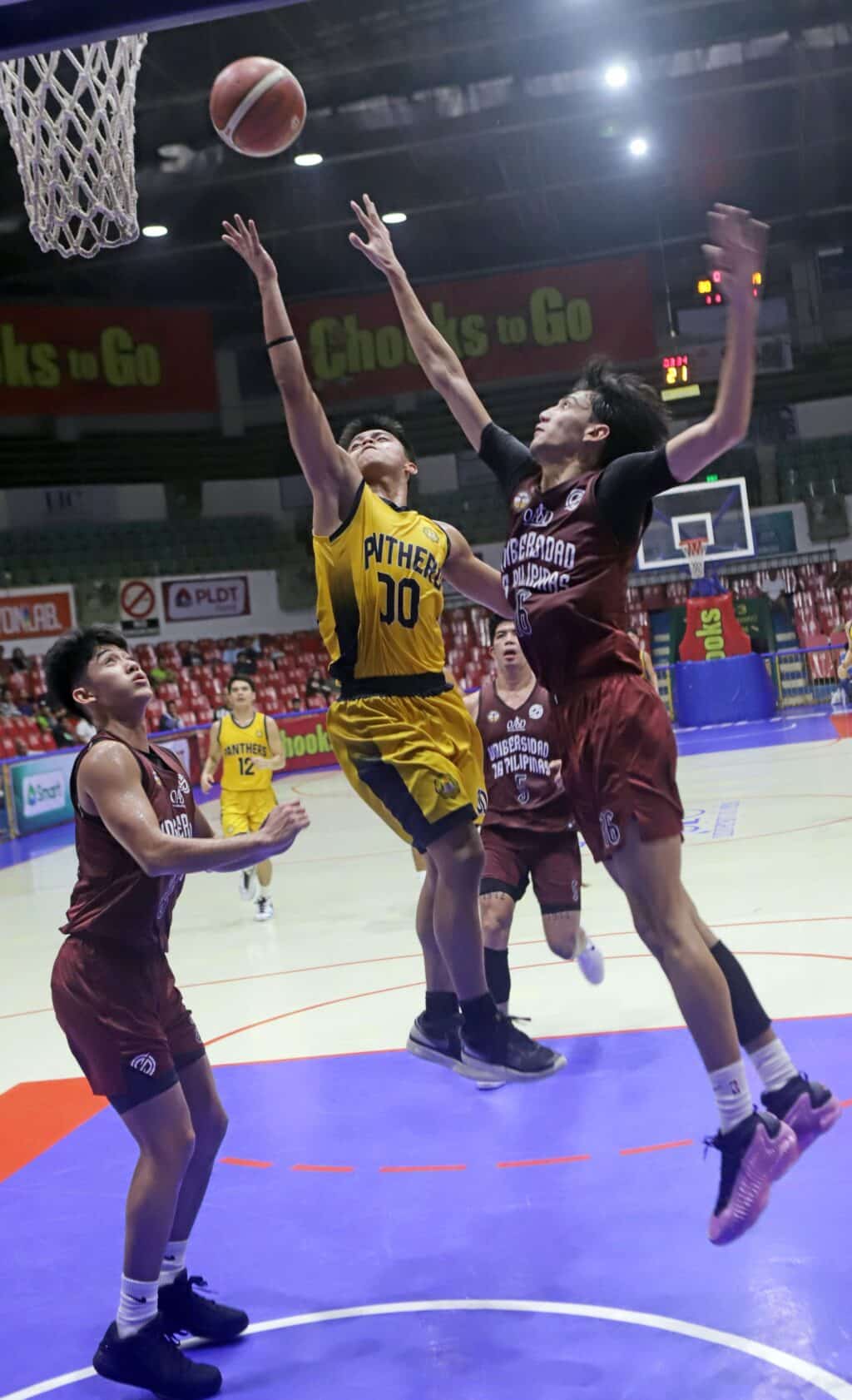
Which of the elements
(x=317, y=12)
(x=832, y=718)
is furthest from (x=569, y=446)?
(x=832, y=718)

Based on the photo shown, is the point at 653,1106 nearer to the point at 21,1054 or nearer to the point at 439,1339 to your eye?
the point at 439,1339

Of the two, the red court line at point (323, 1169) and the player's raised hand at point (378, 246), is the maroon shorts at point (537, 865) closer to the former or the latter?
the red court line at point (323, 1169)

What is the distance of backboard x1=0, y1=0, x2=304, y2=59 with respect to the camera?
304 centimetres

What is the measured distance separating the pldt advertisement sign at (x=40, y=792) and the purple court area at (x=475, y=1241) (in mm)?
10957

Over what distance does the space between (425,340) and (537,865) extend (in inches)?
104

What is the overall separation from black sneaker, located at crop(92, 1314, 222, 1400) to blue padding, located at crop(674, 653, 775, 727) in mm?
18607

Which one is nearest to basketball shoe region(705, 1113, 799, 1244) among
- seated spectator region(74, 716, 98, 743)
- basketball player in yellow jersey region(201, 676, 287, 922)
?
basketball player in yellow jersey region(201, 676, 287, 922)

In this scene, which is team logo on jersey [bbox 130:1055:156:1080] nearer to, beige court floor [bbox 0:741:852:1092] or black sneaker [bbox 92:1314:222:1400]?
black sneaker [bbox 92:1314:222:1400]

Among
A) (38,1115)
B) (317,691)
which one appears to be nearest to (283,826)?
(38,1115)

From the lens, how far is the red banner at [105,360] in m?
24.3

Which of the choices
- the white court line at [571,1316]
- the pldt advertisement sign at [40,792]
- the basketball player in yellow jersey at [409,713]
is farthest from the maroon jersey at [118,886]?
the pldt advertisement sign at [40,792]

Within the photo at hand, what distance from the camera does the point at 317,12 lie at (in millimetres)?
15711

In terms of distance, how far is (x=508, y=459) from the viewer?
13.2 feet

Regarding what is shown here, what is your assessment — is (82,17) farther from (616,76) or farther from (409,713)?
(616,76)
